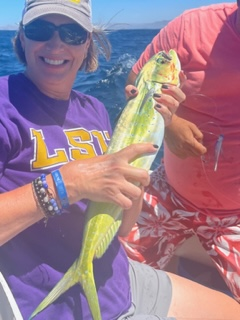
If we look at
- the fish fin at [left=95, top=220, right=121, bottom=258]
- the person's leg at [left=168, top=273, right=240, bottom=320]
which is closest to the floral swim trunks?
the person's leg at [left=168, top=273, right=240, bottom=320]

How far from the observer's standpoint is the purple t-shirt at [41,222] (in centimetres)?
176

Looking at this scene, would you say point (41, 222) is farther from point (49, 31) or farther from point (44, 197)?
point (49, 31)

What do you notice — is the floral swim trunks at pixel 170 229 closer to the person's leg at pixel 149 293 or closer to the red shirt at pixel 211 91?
the red shirt at pixel 211 91

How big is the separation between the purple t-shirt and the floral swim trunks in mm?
982

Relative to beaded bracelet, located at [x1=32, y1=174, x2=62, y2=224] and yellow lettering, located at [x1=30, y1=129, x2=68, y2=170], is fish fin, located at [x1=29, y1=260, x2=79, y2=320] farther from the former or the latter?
yellow lettering, located at [x1=30, y1=129, x2=68, y2=170]

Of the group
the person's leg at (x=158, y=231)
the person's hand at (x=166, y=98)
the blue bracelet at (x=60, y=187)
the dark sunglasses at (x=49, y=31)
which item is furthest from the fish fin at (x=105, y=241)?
the person's leg at (x=158, y=231)

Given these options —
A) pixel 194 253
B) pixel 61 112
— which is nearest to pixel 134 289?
pixel 61 112

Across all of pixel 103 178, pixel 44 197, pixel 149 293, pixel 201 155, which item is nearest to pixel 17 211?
pixel 44 197

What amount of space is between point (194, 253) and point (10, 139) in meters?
1.90

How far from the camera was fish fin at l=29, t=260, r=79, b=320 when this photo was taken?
164 cm

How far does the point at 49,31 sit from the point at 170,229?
1.57 meters

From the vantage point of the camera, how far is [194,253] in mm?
3217

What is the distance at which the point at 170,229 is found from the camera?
297cm

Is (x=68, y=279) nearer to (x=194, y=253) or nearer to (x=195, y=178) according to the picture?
(x=195, y=178)
